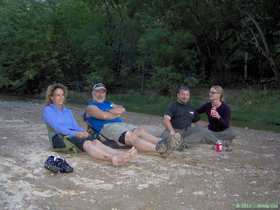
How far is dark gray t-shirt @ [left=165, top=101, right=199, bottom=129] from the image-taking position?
8344mm

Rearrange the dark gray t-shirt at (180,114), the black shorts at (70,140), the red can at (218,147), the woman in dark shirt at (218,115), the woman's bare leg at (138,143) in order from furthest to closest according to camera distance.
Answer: the woman in dark shirt at (218,115), the dark gray t-shirt at (180,114), the red can at (218,147), the woman's bare leg at (138,143), the black shorts at (70,140)

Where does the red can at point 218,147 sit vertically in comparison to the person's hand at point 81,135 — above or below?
below

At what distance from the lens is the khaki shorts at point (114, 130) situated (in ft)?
25.9

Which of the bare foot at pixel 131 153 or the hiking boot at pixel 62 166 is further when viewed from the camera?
the bare foot at pixel 131 153

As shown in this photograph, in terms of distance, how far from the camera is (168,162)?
24.1 ft

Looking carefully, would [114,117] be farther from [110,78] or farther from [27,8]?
[27,8]

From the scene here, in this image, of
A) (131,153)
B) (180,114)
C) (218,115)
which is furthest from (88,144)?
(218,115)

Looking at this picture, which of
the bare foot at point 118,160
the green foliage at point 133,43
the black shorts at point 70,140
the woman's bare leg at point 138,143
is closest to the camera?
the bare foot at point 118,160

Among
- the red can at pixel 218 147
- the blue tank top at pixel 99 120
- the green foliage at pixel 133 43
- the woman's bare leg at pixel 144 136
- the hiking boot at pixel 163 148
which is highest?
the green foliage at pixel 133 43

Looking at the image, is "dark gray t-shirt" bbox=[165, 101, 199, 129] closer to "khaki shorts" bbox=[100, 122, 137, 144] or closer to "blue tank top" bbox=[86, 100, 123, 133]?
"khaki shorts" bbox=[100, 122, 137, 144]

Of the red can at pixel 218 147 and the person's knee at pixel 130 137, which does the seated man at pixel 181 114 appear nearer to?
the red can at pixel 218 147

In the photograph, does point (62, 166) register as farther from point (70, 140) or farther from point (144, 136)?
point (144, 136)

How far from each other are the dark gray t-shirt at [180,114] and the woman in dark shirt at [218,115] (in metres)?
0.32

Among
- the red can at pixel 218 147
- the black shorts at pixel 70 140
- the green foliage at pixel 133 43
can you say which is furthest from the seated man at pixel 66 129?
the green foliage at pixel 133 43
